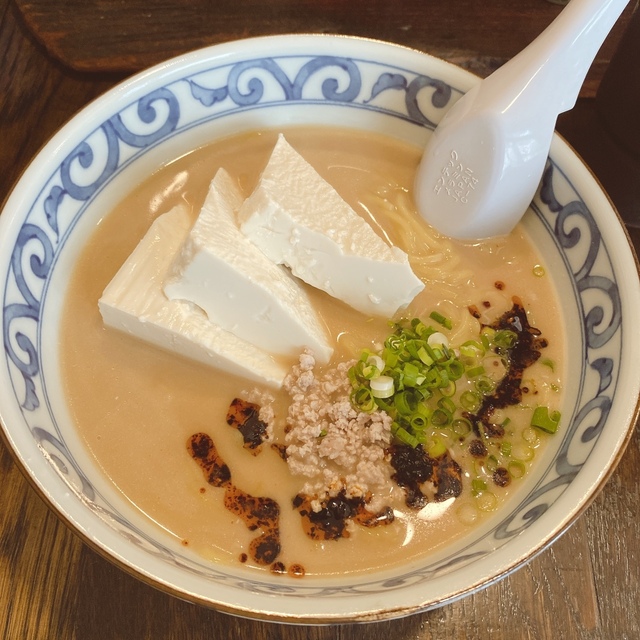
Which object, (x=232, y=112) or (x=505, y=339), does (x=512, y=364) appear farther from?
(x=232, y=112)

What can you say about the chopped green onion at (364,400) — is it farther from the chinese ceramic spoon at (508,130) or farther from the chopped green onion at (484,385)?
the chinese ceramic spoon at (508,130)

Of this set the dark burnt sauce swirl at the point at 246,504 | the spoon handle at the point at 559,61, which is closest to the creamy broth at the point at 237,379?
the dark burnt sauce swirl at the point at 246,504

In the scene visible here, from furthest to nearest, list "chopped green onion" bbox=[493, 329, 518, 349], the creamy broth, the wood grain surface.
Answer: the wood grain surface
"chopped green onion" bbox=[493, 329, 518, 349]
the creamy broth

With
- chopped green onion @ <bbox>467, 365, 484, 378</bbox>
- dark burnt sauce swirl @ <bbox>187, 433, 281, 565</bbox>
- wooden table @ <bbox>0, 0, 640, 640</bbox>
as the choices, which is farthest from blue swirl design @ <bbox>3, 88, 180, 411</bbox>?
chopped green onion @ <bbox>467, 365, 484, 378</bbox>

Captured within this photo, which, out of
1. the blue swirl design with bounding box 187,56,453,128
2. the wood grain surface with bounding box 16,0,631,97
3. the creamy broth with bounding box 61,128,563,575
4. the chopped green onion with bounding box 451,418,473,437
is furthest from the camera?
the wood grain surface with bounding box 16,0,631,97

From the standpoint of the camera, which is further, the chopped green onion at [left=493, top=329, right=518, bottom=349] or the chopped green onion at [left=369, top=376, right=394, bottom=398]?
the chopped green onion at [left=493, top=329, right=518, bottom=349]

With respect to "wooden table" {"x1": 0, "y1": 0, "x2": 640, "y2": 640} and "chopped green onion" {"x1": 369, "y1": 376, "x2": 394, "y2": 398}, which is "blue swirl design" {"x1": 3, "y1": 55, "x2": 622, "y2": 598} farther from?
"chopped green onion" {"x1": 369, "y1": 376, "x2": 394, "y2": 398}

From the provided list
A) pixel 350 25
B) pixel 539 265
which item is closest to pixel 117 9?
pixel 350 25

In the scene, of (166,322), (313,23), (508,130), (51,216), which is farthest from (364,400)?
(313,23)
